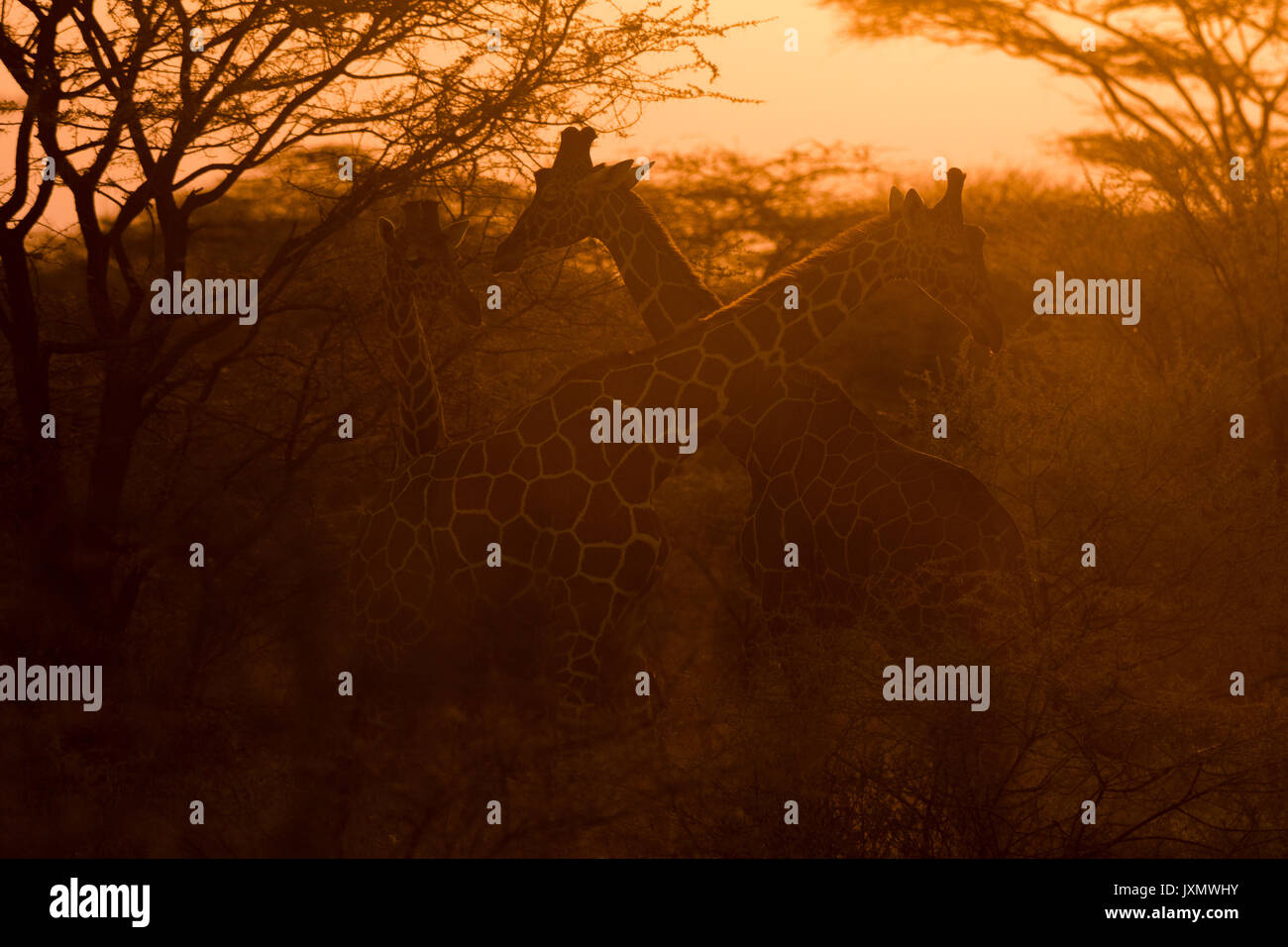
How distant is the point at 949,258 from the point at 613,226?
69.8 inches

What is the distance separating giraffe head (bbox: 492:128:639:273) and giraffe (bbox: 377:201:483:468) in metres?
0.30

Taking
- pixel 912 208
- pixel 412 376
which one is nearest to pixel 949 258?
pixel 912 208

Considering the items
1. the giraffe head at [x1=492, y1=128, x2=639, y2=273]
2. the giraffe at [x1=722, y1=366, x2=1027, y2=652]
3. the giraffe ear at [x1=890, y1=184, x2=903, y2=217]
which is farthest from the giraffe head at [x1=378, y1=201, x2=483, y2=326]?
the giraffe ear at [x1=890, y1=184, x2=903, y2=217]

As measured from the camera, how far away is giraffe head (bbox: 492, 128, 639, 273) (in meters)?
7.32

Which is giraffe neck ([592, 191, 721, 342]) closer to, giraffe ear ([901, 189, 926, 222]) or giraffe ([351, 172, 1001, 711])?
giraffe ([351, 172, 1001, 711])

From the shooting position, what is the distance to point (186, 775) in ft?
21.1

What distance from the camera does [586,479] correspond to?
22.1 ft

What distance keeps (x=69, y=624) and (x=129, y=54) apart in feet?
10.9

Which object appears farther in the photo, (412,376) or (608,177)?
(608,177)

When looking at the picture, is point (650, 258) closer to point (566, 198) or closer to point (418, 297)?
point (566, 198)

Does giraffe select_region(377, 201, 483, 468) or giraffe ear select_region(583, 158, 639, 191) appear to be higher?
giraffe ear select_region(583, 158, 639, 191)

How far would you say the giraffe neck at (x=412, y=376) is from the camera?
7273 millimetres

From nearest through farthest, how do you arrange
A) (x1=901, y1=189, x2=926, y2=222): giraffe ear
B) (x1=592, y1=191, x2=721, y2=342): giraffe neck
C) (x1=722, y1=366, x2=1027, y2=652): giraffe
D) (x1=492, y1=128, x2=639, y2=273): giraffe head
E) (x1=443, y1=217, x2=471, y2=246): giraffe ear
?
(x1=722, y1=366, x2=1027, y2=652): giraffe → (x1=901, y1=189, x2=926, y2=222): giraffe ear → (x1=443, y1=217, x2=471, y2=246): giraffe ear → (x1=492, y1=128, x2=639, y2=273): giraffe head → (x1=592, y1=191, x2=721, y2=342): giraffe neck

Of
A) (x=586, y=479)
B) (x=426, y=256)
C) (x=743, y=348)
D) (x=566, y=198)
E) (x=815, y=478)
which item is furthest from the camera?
(x=566, y=198)
